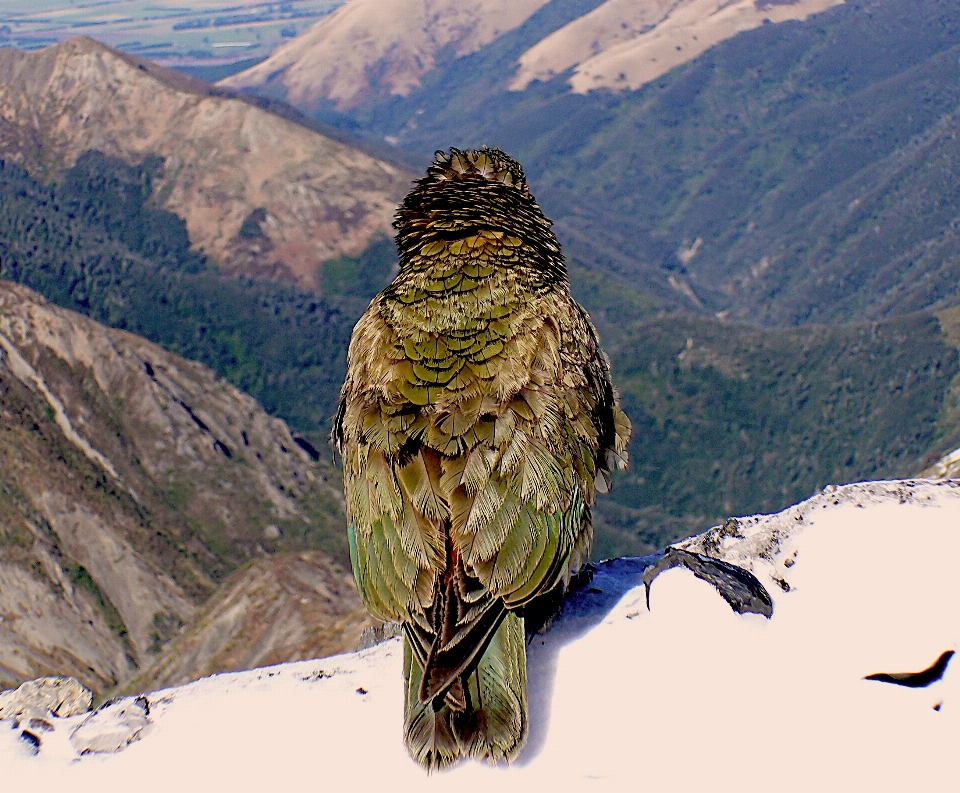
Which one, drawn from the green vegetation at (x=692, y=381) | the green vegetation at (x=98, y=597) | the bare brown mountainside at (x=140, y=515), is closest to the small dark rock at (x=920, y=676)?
the bare brown mountainside at (x=140, y=515)

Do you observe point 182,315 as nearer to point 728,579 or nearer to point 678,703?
point 728,579

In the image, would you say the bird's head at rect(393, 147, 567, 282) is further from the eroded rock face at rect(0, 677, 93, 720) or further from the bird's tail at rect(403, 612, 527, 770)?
the eroded rock face at rect(0, 677, 93, 720)

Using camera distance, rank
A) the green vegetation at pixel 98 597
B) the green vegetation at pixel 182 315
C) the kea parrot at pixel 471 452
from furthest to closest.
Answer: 1. the green vegetation at pixel 182 315
2. the green vegetation at pixel 98 597
3. the kea parrot at pixel 471 452

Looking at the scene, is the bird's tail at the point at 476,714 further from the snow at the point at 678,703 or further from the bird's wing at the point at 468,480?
the snow at the point at 678,703

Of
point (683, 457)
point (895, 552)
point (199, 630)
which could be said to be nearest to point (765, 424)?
point (683, 457)

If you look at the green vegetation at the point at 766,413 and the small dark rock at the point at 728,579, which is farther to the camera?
the green vegetation at the point at 766,413

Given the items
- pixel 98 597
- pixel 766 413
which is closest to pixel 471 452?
pixel 98 597

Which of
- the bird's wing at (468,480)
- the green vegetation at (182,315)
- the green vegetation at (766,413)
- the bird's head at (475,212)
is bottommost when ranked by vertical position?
the green vegetation at (766,413)

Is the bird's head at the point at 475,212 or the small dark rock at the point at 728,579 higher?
the bird's head at the point at 475,212
